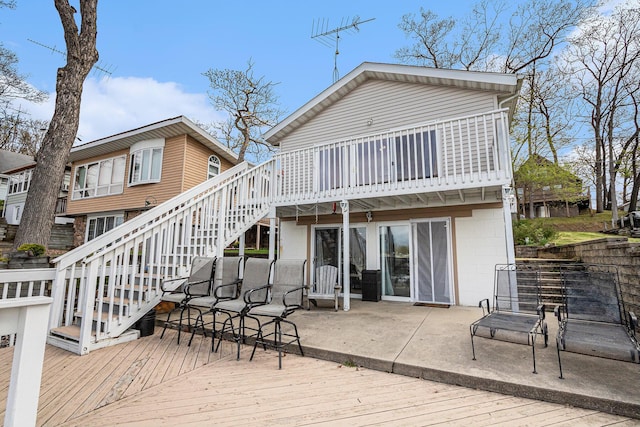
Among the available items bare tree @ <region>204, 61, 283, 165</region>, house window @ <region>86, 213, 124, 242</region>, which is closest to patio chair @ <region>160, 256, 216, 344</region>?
house window @ <region>86, 213, 124, 242</region>

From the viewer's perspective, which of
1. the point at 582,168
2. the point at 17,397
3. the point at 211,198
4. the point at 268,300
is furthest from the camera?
the point at 582,168

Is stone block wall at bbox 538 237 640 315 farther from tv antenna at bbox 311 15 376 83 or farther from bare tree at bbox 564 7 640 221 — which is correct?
bare tree at bbox 564 7 640 221

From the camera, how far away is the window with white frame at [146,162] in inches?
483

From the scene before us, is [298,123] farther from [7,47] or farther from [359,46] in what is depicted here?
[7,47]

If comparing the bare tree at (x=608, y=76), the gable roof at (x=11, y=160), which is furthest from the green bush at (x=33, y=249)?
the gable roof at (x=11, y=160)

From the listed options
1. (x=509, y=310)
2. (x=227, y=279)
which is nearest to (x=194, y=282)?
(x=227, y=279)

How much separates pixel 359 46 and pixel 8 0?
1177 cm

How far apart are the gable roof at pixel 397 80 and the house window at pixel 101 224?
8929mm

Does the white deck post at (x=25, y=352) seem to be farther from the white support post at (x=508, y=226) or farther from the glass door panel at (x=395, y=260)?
the glass door panel at (x=395, y=260)

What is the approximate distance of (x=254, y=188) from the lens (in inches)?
285

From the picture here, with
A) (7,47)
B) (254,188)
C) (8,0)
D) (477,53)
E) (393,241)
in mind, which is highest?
(477,53)

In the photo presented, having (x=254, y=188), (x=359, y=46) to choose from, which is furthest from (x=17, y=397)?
(x=359, y=46)

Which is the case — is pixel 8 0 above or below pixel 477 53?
below

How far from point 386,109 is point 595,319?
6475 mm
